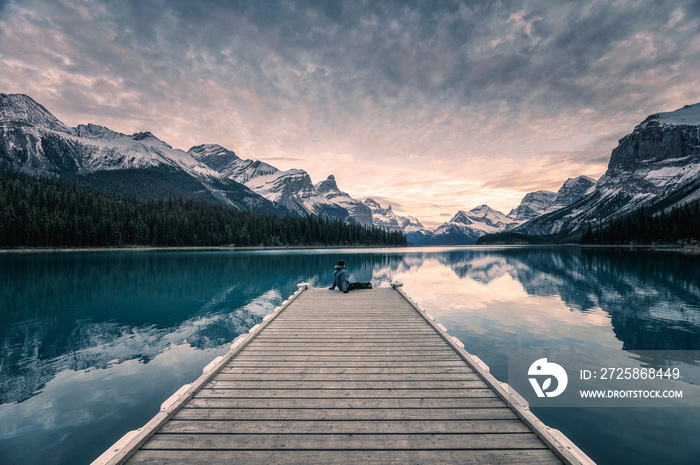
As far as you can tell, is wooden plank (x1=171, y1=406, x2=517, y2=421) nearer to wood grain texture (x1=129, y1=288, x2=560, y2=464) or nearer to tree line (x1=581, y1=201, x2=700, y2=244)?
wood grain texture (x1=129, y1=288, x2=560, y2=464)

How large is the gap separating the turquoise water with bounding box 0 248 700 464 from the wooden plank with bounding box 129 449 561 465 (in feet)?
14.8

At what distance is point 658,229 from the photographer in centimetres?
10938

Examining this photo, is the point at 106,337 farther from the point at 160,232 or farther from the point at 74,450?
the point at 160,232

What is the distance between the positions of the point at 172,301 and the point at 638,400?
29611 mm

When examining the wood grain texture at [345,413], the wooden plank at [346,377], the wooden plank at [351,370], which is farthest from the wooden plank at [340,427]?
the wooden plank at [351,370]

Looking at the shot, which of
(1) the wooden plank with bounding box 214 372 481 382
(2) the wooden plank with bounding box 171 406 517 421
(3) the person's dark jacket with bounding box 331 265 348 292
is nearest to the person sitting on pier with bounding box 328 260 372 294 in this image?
(3) the person's dark jacket with bounding box 331 265 348 292

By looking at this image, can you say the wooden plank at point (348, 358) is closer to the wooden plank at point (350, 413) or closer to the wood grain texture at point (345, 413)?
the wood grain texture at point (345, 413)

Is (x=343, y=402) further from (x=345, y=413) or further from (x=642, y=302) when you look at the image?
(x=642, y=302)

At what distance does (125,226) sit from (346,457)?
145522 millimetres

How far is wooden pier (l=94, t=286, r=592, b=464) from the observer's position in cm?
499

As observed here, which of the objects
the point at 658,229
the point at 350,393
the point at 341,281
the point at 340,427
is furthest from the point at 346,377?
the point at 658,229

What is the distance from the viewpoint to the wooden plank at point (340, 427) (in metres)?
5.60

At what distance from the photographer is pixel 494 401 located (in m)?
6.64

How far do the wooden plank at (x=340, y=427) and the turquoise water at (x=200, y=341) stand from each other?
4101mm
